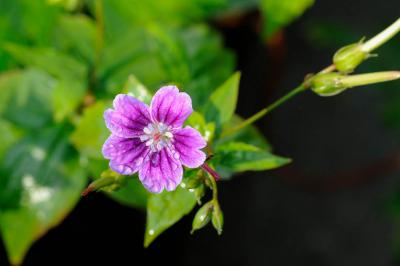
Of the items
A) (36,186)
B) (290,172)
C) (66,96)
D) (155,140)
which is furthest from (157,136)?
(290,172)

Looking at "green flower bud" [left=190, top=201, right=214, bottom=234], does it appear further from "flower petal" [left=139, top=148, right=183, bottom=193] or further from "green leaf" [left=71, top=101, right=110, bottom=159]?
"green leaf" [left=71, top=101, right=110, bottom=159]

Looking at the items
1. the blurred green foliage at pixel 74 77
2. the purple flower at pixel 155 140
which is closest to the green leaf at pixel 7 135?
the blurred green foliage at pixel 74 77

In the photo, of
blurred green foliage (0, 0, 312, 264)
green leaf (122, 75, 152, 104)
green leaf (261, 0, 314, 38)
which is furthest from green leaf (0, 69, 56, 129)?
green leaf (261, 0, 314, 38)

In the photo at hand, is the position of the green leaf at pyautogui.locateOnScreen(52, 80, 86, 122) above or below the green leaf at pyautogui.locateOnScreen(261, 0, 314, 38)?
above

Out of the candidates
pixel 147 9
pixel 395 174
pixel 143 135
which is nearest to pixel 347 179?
pixel 395 174

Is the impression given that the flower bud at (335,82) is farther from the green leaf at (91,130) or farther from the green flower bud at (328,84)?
the green leaf at (91,130)

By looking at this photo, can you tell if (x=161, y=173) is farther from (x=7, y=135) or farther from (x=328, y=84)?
(x=7, y=135)
